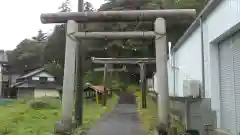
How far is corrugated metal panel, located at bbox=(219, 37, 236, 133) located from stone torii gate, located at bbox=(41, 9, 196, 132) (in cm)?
152

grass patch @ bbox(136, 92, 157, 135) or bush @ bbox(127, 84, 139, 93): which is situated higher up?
bush @ bbox(127, 84, 139, 93)

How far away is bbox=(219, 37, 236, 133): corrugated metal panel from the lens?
639 centimetres

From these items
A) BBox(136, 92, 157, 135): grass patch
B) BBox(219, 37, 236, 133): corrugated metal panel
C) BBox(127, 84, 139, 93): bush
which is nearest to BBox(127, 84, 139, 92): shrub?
BBox(127, 84, 139, 93): bush

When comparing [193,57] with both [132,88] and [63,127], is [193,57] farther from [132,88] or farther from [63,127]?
[132,88]

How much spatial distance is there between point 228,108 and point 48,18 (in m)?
5.61

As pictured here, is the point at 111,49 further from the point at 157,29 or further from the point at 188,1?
the point at 157,29

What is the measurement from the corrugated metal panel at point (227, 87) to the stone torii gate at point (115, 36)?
1525 millimetres

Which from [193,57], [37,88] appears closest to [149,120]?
[193,57]

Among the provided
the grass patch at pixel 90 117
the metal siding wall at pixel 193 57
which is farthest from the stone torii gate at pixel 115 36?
the grass patch at pixel 90 117

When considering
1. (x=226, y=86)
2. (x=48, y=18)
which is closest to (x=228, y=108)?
(x=226, y=86)

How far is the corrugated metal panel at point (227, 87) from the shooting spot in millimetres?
6387

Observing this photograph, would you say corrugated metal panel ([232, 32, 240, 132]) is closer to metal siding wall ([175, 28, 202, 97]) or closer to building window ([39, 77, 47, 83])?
metal siding wall ([175, 28, 202, 97])

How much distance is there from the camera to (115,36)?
28.9 ft

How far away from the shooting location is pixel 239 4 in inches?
213
